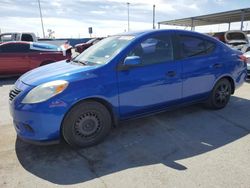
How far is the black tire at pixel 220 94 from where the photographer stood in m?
4.99

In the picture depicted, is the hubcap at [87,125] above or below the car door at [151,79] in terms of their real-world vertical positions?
below

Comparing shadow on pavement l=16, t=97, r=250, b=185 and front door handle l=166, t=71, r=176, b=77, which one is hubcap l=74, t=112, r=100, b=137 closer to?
shadow on pavement l=16, t=97, r=250, b=185

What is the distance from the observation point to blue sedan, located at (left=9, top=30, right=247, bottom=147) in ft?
10.7

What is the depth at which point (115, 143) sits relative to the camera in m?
3.77

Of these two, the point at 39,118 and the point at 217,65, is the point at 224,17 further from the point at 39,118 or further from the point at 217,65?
the point at 39,118

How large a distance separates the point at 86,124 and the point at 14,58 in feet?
23.0

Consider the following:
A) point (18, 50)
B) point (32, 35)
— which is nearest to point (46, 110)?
point (18, 50)

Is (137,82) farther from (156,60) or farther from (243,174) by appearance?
(243,174)

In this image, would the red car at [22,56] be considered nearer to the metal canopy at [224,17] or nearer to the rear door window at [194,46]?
the rear door window at [194,46]

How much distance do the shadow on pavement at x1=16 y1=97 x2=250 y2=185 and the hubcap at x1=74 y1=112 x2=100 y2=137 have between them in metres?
0.23

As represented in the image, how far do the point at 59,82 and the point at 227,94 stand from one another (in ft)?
11.7

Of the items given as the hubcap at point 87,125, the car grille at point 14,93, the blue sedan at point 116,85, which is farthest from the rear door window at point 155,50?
the car grille at point 14,93

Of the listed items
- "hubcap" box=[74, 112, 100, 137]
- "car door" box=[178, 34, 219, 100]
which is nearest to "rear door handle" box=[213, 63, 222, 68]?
"car door" box=[178, 34, 219, 100]

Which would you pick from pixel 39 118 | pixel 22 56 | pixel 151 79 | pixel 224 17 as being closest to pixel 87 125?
pixel 39 118
